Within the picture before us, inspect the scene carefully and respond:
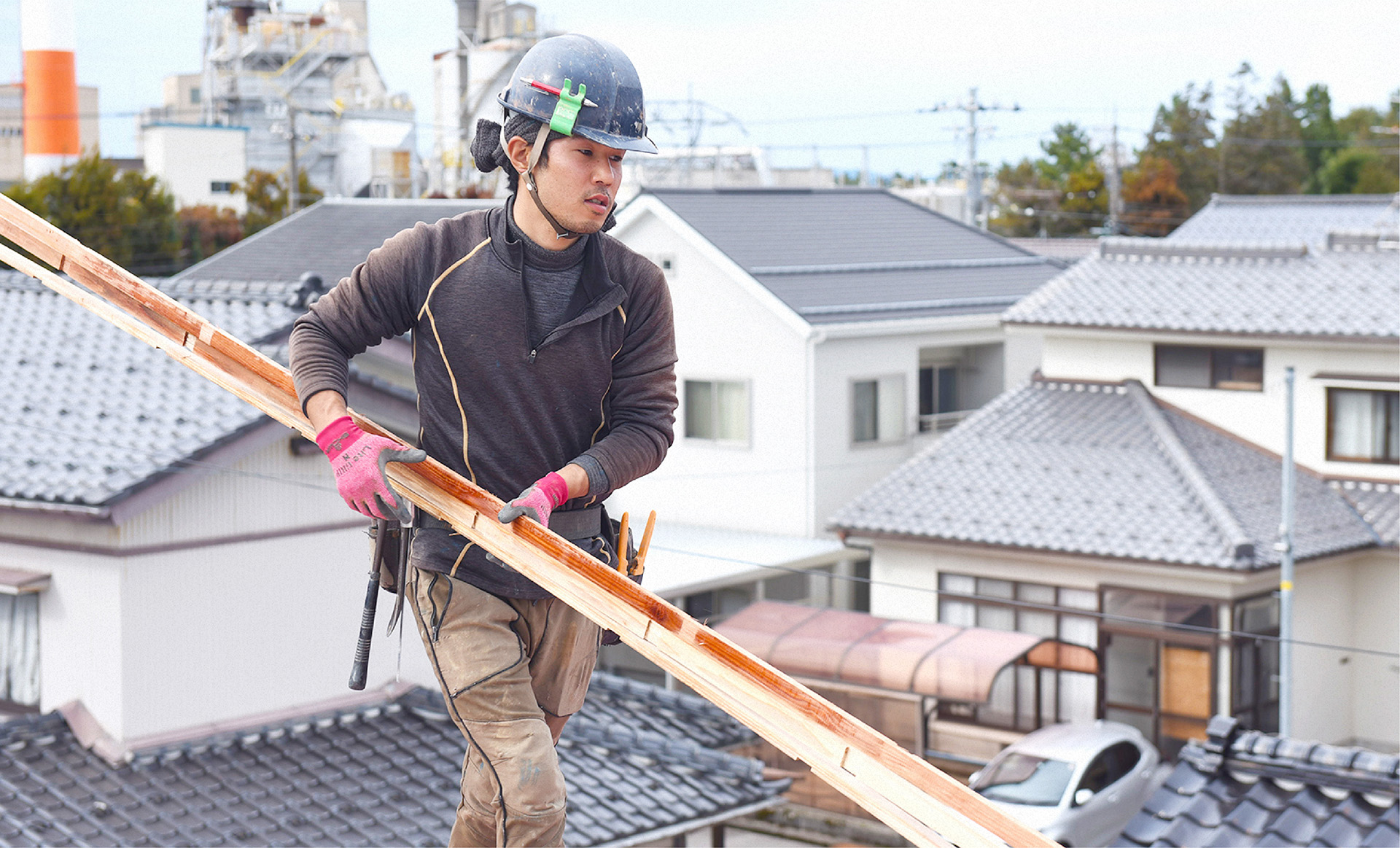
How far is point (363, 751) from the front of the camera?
1195 centimetres

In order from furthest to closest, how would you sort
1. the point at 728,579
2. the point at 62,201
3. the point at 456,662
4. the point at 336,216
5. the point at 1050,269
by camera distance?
the point at 62,201, the point at 336,216, the point at 1050,269, the point at 728,579, the point at 456,662

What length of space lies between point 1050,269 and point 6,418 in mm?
24507

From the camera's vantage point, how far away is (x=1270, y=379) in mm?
22297

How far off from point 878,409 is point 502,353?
22934 mm

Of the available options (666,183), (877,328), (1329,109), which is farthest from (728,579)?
(1329,109)

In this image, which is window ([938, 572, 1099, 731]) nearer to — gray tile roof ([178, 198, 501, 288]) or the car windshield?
the car windshield

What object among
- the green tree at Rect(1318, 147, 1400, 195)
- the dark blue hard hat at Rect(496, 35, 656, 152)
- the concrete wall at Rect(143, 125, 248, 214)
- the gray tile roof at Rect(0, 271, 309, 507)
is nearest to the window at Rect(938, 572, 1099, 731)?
the gray tile roof at Rect(0, 271, 309, 507)

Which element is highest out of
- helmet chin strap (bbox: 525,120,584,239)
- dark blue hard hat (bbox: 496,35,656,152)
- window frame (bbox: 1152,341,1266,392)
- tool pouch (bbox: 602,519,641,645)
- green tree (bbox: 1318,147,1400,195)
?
green tree (bbox: 1318,147,1400,195)

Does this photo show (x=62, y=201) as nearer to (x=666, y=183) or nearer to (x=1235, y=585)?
(x=666, y=183)

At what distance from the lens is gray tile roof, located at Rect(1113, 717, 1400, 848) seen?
863 centimetres

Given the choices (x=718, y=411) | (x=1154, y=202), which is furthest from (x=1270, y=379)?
(x=1154, y=202)

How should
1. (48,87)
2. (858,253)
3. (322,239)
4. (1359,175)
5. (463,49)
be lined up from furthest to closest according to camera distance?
(463,49) → (1359,175) → (48,87) → (322,239) → (858,253)

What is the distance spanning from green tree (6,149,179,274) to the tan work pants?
122ft

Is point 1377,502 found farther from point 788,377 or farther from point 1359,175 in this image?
point 1359,175
